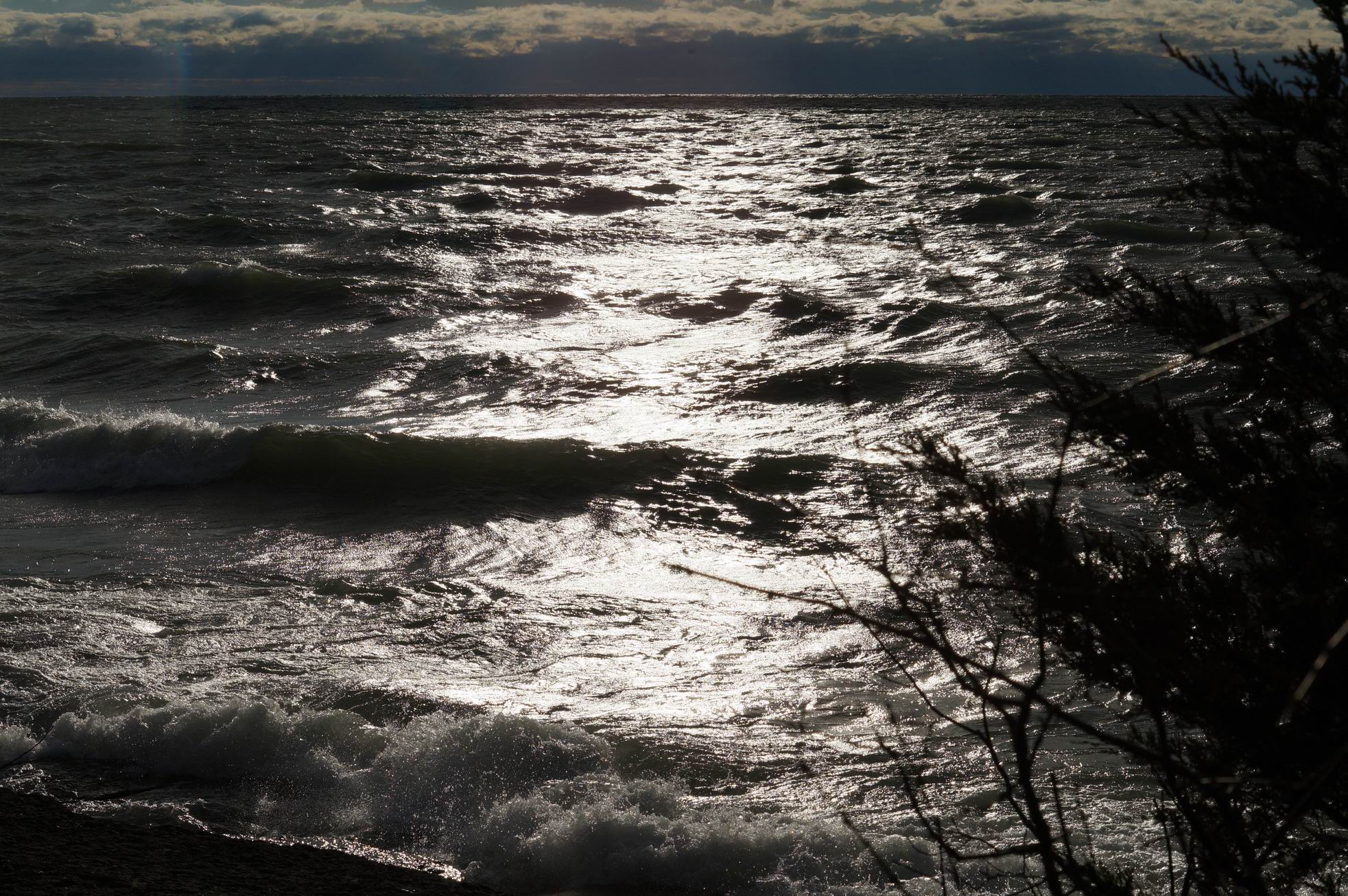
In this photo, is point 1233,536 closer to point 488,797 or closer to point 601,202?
point 488,797

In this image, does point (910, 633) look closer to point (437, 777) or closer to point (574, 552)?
point (437, 777)

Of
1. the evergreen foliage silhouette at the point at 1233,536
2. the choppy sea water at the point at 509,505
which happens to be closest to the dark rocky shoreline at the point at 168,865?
the choppy sea water at the point at 509,505

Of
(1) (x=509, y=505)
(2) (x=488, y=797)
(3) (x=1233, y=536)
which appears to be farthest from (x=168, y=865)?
(1) (x=509, y=505)

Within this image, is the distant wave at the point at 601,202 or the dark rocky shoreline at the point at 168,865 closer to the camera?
the dark rocky shoreline at the point at 168,865

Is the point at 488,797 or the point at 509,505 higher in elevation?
the point at 488,797

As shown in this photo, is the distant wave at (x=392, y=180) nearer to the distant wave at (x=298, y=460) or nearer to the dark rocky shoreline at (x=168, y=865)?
the distant wave at (x=298, y=460)

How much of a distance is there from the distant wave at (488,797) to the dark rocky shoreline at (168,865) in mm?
Answer: 245

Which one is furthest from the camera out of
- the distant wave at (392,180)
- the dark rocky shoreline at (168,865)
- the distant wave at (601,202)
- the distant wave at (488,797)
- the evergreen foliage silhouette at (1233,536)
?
the distant wave at (392,180)

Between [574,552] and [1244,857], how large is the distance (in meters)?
7.01

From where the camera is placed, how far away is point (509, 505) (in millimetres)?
9984

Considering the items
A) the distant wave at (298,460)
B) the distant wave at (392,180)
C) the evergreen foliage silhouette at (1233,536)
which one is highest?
the distant wave at (392,180)

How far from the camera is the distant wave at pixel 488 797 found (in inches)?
175

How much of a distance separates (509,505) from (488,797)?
519cm

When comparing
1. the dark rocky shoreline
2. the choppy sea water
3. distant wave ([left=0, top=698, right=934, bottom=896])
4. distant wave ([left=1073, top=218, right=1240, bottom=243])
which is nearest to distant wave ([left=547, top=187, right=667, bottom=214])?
the choppy sea water
